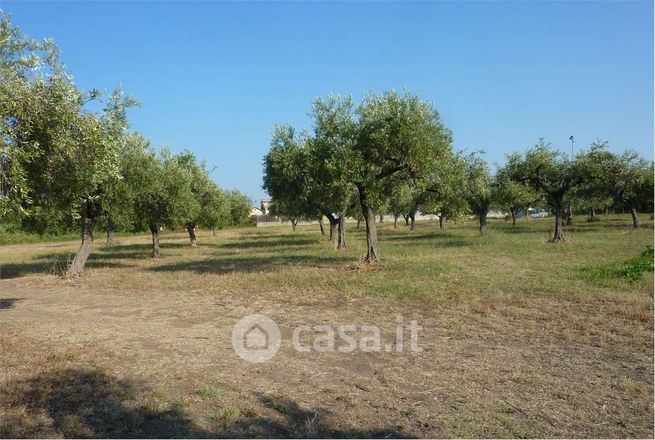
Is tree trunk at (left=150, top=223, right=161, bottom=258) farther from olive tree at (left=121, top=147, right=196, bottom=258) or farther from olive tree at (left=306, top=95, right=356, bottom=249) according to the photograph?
olive tree at (left=306, top=95, right=356, bottom=249)

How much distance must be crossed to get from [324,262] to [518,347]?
51.6 ft

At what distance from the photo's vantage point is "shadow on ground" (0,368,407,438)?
17.1 feet

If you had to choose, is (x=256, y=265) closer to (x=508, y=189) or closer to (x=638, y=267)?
(x=638, y=267)

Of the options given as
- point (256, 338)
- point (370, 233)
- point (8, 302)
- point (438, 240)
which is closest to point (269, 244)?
point (438, 240)

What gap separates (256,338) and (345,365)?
2.55m

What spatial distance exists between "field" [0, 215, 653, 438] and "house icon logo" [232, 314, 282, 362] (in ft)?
0.71

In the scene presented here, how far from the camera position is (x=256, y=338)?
31.5 feet

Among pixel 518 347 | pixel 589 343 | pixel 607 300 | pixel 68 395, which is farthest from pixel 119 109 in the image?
pixel 607 300

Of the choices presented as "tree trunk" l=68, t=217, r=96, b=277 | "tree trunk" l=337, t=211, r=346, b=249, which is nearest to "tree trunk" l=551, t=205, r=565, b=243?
"tree trunk" l=337, t=211, r=346, b=249

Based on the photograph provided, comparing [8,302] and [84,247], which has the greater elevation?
[84,247]

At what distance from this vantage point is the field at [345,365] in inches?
217

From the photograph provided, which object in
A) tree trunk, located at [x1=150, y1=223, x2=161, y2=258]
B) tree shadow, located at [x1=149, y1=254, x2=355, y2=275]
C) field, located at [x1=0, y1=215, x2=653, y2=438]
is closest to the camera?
field, located at [x1=0, y1=215, x2=653, y2=438]

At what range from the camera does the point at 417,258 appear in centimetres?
2398

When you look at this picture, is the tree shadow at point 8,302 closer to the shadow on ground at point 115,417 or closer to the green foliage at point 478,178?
the shadow on ground at point 115,417
